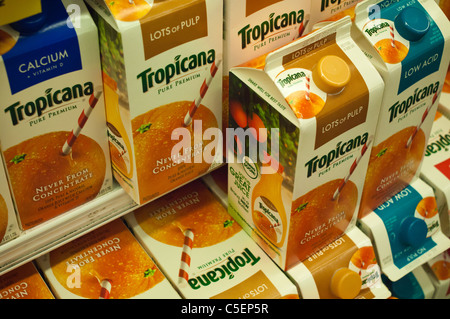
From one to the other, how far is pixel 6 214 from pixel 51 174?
13 cm

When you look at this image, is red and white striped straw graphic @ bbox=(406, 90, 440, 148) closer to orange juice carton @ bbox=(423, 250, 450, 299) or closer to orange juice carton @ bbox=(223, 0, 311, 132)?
orange juice carton @ bbox=(223, 0, 311, 132)

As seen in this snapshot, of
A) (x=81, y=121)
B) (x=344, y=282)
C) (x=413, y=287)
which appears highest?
(x=81, y=121)

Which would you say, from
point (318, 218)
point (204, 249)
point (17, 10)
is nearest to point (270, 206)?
point (318, 218)

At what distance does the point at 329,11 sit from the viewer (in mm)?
1552

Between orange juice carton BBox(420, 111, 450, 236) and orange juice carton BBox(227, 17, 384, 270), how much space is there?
1.11 ft

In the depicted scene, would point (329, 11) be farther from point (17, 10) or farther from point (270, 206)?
point (17, 10)

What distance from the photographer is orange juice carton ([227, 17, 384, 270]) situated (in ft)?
4.30

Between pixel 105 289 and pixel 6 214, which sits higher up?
pixel 6 214

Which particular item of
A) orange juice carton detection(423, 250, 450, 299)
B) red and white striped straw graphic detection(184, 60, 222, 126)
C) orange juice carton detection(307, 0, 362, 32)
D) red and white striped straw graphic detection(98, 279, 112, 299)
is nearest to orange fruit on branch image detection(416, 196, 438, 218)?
orange juice carton detection(423, 250, 450, 299)

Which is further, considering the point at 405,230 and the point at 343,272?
the point at 405,230

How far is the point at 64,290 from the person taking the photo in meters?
1.51

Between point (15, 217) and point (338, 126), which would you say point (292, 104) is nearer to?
point (338, 126)

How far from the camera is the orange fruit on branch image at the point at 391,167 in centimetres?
159

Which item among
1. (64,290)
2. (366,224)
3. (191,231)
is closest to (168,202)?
(191,231)
